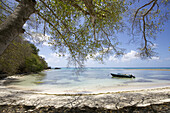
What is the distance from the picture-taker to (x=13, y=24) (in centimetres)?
240

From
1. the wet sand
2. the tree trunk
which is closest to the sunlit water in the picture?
the wet sand

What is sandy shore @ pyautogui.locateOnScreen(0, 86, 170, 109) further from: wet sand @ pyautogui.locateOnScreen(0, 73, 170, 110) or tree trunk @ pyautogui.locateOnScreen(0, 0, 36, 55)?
tree trunk @ pyautogui.locateOnScreen(0, 0, 36, 55)

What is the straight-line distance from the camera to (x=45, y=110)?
318 centimetres

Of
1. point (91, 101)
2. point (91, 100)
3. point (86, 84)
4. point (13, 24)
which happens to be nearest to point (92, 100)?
point (91, 100)

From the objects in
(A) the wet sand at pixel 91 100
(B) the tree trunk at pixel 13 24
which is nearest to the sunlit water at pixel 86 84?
(A) the wet sand at pixel 91 100

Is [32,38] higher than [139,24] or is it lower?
lower

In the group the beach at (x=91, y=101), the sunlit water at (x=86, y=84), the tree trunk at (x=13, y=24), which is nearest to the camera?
the tree trunk at (x=13, y=24)

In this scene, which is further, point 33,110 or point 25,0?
point 33,110

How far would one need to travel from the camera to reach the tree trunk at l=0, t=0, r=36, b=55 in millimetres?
2168

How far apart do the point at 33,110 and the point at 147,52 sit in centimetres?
748

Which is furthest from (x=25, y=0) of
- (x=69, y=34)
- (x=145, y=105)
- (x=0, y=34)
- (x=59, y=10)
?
(x=145, y=105)

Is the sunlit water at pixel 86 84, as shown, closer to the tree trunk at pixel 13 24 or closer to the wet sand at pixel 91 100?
Answer: the wet sand at pixel 91 100

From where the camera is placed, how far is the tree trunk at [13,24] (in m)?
2.17

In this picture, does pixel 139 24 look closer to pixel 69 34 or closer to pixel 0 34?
pixel 69 34
